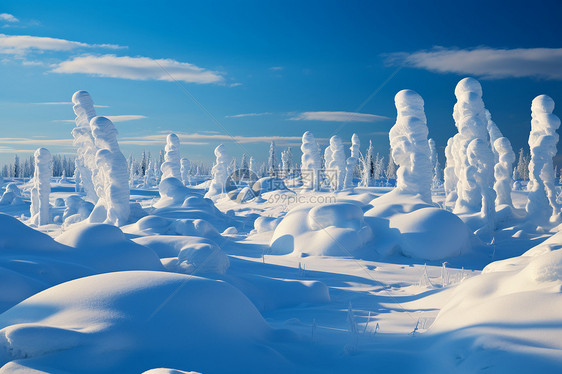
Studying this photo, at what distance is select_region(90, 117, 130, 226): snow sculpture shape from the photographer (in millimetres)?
19938

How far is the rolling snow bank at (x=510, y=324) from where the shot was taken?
385 centimetres

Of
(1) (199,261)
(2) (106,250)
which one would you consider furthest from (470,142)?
(2) (106,250)

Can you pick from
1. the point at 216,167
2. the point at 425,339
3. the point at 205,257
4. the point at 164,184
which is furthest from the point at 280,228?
the point at 216,167

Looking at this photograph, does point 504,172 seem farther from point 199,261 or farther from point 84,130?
point 84,130

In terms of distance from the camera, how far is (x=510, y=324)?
4.61 m

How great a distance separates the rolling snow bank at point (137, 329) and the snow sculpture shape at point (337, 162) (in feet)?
114

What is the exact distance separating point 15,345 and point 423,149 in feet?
65.9

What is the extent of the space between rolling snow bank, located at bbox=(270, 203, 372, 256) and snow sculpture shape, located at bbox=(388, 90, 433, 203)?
6726 millimetres

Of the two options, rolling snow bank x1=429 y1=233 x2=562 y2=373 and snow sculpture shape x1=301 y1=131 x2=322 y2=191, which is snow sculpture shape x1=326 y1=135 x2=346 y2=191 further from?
rolling snow bank x1=429 y1=233 x2=562 y2=373

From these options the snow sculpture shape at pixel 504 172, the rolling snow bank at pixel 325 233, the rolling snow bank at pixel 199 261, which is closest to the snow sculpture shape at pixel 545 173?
the snow sculpture shape at pixel 504 172

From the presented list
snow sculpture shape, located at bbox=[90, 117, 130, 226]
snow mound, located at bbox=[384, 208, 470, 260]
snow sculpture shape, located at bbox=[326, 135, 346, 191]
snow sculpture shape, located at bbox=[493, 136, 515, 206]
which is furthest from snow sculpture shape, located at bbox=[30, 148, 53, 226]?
snow sculpture shape, located at bbox=[493, 136, 515, 206]

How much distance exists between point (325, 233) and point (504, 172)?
1392 centimetres

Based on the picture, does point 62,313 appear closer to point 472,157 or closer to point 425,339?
point 425,339

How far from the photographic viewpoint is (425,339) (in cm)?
521
